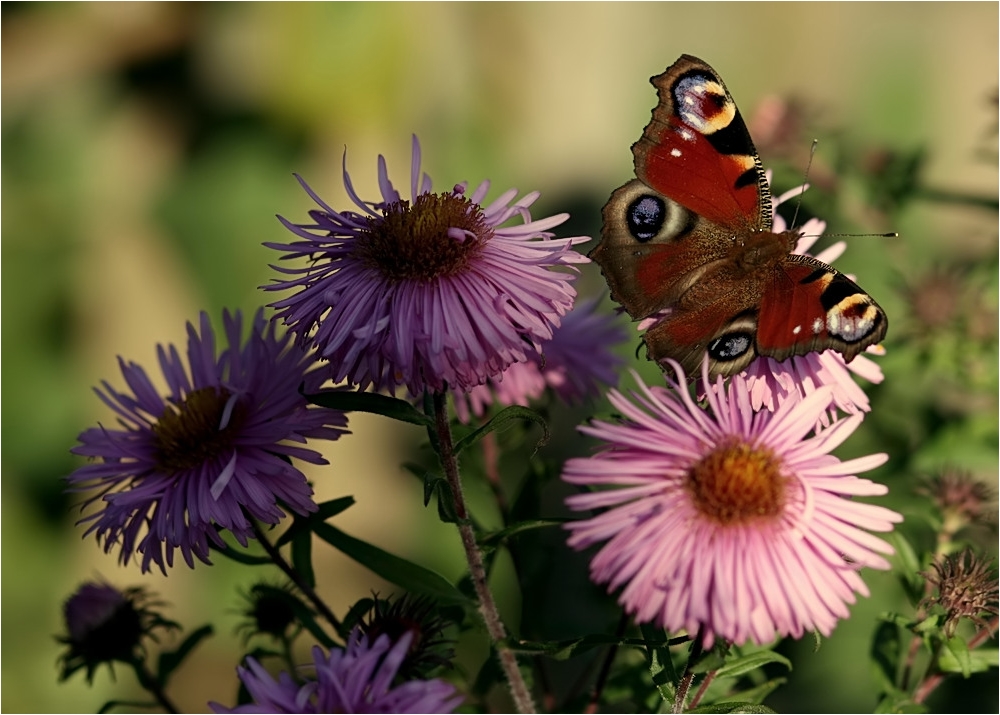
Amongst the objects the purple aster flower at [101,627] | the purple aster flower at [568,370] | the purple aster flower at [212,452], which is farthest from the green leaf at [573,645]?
the purple aster flower at [101,627]

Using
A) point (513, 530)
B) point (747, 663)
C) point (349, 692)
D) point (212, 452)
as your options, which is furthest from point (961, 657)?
point (212, 452)

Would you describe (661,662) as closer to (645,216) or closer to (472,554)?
(472,554)

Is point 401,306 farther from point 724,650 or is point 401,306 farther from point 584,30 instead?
point 584,30

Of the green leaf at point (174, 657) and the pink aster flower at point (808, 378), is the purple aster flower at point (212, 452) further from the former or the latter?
the pink aster flower at point (808, 378)

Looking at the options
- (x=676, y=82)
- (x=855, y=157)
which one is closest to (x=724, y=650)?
(x=676, y=82)

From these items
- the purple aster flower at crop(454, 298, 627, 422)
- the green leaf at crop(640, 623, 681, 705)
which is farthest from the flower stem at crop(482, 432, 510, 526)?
the green leaf at crop(640, 623, 681, 705)
